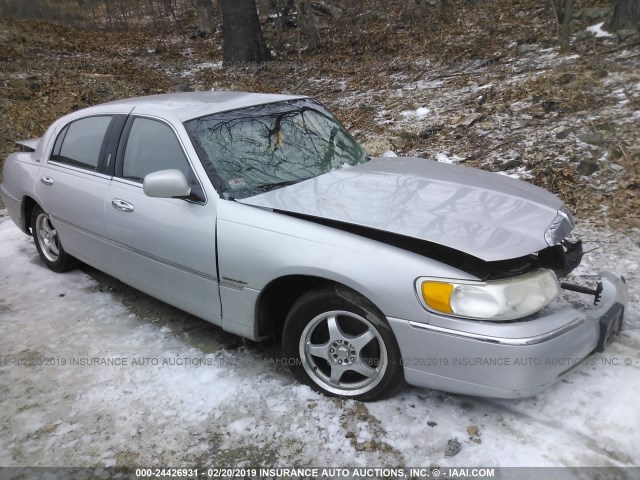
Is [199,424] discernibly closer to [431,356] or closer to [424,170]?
[431,356]

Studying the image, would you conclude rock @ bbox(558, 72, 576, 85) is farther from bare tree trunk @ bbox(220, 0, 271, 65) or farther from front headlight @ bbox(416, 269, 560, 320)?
bare tree trunk @ bbox(220, 0, 271, 65)

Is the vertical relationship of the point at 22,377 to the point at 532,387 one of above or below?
below

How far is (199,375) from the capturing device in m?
3.37

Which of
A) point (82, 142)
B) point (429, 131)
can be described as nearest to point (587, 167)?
point (429, 131)

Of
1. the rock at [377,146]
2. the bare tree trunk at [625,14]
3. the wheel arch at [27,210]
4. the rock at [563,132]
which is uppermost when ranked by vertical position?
the bare tree trunk at [625,14]

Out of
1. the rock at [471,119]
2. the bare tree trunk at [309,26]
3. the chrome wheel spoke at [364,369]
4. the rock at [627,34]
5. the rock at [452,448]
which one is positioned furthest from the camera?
the bare tree trunk at [309,26]

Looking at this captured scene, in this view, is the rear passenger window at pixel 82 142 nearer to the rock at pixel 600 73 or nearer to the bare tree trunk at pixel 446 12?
the rock at pixel 600 73

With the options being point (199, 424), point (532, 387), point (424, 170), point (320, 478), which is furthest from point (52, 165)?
point (532, 387)

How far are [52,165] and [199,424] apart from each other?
2.85 m

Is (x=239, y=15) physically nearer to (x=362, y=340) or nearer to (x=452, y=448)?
(x=362, y=340)

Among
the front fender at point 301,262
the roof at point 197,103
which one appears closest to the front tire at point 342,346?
the front fender at point 301,262

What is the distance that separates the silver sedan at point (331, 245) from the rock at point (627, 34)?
7110mm

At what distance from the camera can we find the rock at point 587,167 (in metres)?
5.88

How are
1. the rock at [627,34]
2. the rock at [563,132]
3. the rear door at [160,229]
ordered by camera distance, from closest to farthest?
the rear door at [160,229]
the rock at [563,132]
the rock at [627,34]
